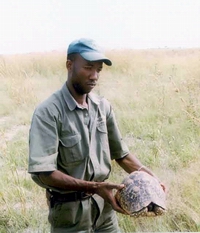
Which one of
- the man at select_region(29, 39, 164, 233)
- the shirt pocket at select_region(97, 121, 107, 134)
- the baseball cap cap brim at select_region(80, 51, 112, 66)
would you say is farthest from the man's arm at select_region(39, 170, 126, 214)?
the baseball cap cap brim at select_region(80, 51, 112, 66)

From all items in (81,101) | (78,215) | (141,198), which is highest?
(81,101)

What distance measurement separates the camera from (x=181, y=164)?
3.02m

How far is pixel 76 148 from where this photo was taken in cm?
171

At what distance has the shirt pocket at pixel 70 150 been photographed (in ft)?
5.55

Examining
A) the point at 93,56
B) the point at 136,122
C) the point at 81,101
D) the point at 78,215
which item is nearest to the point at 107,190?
the point at 78,215

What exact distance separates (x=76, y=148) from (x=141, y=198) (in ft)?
1.04

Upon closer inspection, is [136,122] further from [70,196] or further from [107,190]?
[107,190]

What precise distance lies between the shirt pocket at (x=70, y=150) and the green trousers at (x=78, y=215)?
0.59ft

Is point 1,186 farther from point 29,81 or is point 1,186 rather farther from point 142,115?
point 142,115

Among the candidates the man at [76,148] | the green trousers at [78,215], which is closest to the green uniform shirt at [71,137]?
the man at [76,148]

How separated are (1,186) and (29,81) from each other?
95cm

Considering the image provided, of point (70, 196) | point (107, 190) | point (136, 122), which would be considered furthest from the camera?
point (136, 122)

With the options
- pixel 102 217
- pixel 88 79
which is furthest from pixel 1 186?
pixel 88 79

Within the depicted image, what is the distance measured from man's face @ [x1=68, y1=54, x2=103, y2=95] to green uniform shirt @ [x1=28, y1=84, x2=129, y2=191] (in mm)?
55
